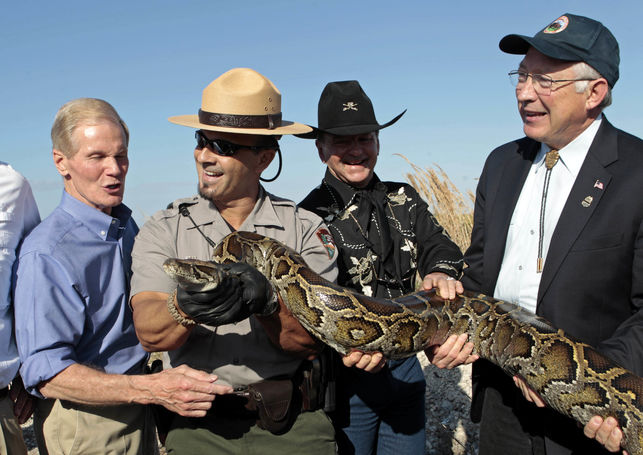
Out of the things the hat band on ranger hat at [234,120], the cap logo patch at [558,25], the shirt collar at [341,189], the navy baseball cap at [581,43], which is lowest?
the shirt collar at [341,189]

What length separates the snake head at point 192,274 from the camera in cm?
309

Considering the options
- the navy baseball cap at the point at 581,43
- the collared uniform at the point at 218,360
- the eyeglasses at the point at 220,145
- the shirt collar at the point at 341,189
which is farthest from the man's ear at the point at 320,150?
the navy baseball cap at the point at 581,43

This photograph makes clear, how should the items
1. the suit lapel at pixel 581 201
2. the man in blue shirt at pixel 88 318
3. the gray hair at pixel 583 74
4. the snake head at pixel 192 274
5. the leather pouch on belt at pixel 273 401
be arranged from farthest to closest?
the gray hair at pixel 583 74 → the suit lapel at pixel 581 201 → the leather pouch on belt at pixel 273 401 → the man in blue shirt at pixel 88 318 → the snake head at pixel 192 274

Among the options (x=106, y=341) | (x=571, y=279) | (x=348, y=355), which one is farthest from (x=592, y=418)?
(x=106, y=341)

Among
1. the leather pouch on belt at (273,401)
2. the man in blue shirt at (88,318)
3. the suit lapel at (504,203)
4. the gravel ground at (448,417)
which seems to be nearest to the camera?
the man in blue shirt at (88,318)

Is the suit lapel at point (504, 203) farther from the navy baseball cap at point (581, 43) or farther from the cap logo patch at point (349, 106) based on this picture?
the cap logo patch at point (349, 106)

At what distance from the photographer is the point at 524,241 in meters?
4.25

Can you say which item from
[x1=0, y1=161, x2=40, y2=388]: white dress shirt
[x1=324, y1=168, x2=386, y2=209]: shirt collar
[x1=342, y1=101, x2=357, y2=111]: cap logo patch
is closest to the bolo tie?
[x1=324, y1=168, x2=386, y2=209]: shirt collar

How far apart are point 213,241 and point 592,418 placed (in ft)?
10.00

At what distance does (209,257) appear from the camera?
13.2 feet

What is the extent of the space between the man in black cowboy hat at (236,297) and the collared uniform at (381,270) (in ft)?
2.30

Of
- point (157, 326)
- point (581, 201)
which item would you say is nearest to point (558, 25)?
point (581, 201)

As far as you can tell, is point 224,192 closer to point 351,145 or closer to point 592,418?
point 351,145

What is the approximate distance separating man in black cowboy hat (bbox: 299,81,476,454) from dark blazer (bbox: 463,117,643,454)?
930 mm
